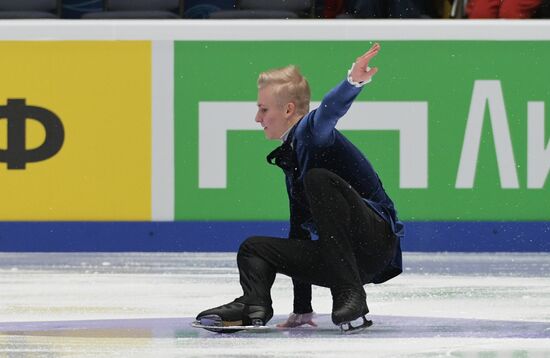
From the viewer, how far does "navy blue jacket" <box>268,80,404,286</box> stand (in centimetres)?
487

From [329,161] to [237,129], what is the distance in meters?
3.78

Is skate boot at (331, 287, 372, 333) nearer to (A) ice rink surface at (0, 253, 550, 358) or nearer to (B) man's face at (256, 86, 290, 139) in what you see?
(A) ice rink surface at (0, 253, 550, 358)

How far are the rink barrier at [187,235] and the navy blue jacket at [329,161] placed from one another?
3.55m

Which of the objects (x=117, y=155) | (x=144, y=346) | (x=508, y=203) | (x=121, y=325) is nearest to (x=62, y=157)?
(x=117, y=155)

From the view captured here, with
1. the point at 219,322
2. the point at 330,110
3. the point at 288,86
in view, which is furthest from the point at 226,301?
the point at 330,110

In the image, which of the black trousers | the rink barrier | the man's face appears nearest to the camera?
the black trousers

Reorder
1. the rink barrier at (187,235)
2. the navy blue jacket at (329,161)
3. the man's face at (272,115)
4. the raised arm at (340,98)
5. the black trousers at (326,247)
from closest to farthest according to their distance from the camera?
1. the raised arm at (340,98)
2. the navy blue jacket at (329,161)
3. the black trousers at (326,247)
4. the man's face at (272,115)
5. the rink barrier at (187,235)

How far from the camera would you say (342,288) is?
5.08 m

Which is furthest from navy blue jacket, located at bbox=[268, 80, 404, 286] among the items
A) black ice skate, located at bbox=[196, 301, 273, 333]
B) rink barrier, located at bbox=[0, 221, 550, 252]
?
rink barrier, located at bbox=[0, 221, 550, 252]

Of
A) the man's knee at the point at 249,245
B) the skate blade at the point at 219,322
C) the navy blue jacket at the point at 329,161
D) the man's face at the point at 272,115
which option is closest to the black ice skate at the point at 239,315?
the skate blade at the point at 219,322

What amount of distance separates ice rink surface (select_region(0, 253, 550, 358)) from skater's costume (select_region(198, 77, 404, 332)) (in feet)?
0.58

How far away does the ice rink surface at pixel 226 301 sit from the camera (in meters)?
4.80

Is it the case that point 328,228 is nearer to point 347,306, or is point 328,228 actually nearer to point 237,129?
point 347,306

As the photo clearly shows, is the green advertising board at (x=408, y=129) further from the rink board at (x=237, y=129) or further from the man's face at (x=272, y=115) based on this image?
the man's face at (x=272, y=115)
